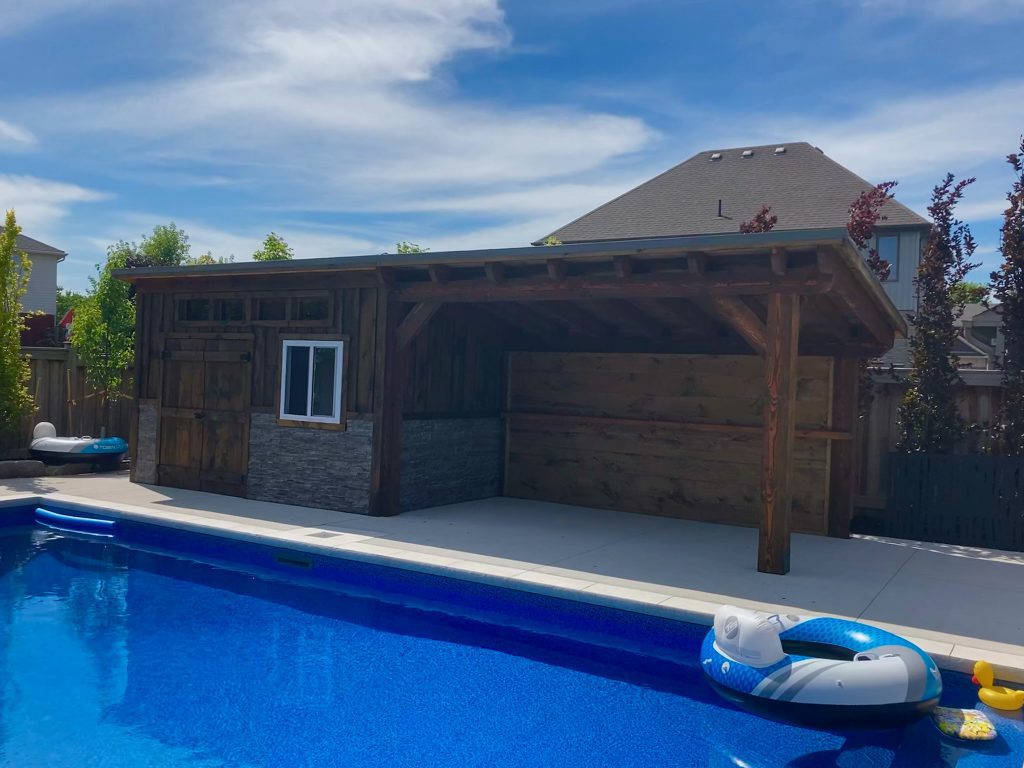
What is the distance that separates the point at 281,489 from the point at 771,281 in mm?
5935

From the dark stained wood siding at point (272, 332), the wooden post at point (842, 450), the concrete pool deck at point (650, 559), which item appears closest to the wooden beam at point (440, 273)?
the dark stained wood siding at point (272, 332)

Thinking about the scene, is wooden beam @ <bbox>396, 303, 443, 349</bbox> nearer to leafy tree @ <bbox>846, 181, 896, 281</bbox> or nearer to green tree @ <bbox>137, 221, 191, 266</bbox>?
leafy tree @ <bbox>846, 181, 896, 281</bbox>

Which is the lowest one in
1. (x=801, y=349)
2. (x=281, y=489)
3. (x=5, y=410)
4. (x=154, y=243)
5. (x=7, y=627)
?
(x=7, y=627)

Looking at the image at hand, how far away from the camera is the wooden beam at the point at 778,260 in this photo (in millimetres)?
6410

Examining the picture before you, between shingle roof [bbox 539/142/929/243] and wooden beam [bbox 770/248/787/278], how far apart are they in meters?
13.6

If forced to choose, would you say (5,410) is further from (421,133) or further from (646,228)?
(646,228)

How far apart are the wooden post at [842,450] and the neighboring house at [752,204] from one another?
11.2m

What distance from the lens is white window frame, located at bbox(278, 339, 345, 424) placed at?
9.28m

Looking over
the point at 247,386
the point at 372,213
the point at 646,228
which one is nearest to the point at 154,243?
the point at 372,213

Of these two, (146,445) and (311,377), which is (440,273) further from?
(146,445)

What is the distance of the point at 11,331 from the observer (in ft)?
37.3

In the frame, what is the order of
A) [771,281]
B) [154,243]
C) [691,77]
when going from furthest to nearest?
[154,243]
[691,77]
[771,281]

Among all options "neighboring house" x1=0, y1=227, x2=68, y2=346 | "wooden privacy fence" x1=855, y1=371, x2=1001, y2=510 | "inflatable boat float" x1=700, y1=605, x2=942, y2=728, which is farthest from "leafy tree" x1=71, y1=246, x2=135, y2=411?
"neighboring house" x1=0, y1=227, x2=68, y2=346

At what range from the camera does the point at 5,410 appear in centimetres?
1147
